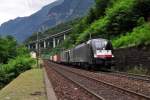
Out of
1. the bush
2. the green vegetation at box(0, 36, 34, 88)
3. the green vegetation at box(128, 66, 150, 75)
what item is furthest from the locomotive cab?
the bush

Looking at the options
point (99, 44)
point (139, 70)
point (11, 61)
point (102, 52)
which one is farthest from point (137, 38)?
point (11, 61)

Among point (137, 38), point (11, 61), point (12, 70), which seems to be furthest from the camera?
point (11, 61)

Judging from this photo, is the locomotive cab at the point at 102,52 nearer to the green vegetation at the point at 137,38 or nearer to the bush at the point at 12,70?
the green vegetation at the point at 137,38

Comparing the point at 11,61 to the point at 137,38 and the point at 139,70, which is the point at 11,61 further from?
the point at 139,70

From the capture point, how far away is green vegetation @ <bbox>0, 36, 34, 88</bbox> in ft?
171

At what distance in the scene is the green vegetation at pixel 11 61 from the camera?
5197cm

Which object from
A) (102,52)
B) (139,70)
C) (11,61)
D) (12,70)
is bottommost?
(139,70)

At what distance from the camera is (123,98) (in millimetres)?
17516

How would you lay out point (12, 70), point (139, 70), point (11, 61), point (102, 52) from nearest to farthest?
point (139, 70) < point (102, 52) < point (12, 70) < point (11, 61)

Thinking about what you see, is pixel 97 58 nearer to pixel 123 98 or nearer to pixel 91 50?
pixel 91 50

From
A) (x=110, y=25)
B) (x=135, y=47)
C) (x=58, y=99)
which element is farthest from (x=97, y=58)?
(x=58, y=99)

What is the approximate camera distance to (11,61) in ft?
253

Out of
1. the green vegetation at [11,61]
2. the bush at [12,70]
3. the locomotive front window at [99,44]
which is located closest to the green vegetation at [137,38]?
the locomotive front window at [99,44]

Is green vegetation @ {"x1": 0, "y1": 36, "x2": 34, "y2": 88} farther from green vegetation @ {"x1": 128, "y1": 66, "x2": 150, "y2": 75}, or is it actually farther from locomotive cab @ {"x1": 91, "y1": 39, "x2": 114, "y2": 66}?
green vegetation @ {"x1": 128, "y1": 66, "x2": 150, "y2": 75}
